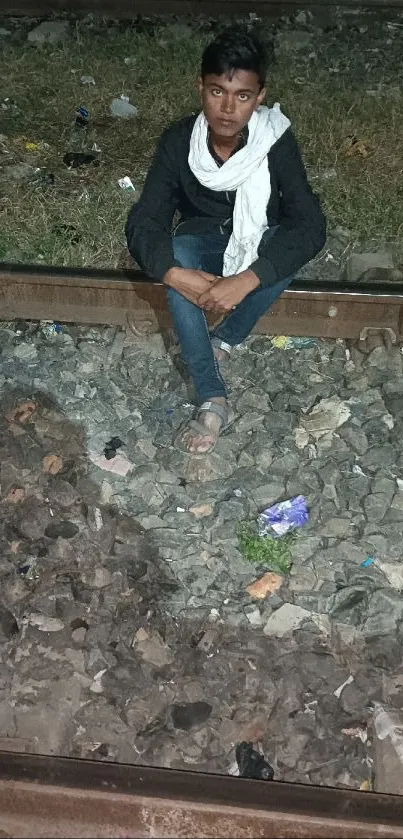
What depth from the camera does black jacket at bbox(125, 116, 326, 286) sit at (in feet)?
9.89

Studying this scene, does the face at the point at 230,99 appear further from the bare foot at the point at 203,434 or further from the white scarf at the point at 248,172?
the bare foot at the point at 203,434

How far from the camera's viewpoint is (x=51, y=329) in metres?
3.92

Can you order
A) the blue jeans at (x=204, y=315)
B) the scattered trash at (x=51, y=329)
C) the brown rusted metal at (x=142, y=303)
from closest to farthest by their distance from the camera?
the blue jeans at (x=204, y=315) → the brown rusted metal at (x=142, y=303) → the scattered trash at (x=51, y=329)

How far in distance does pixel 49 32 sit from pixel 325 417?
4275 mm

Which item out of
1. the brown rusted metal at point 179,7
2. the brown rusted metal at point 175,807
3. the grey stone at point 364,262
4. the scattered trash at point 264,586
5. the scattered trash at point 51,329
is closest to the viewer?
the brown rusted metal at point 175,807

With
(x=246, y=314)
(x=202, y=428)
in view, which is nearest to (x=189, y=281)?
(x=246, y=314)

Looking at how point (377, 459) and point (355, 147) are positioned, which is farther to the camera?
point (355, 147)

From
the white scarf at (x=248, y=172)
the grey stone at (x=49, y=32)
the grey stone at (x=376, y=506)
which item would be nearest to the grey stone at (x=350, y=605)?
the grey stone at (x=376, y=506)

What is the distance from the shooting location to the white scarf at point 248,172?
2895mm

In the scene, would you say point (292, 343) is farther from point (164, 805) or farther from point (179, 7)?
point (179, 7)

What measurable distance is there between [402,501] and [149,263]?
1399 mm

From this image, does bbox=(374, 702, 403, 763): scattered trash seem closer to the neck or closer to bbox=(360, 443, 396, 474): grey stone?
bbox=(360, 443, 396, 474): grey stone

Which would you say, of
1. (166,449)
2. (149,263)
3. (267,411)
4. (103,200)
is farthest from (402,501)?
(103,200)

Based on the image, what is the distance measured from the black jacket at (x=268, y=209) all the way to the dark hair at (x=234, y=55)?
37 cm
